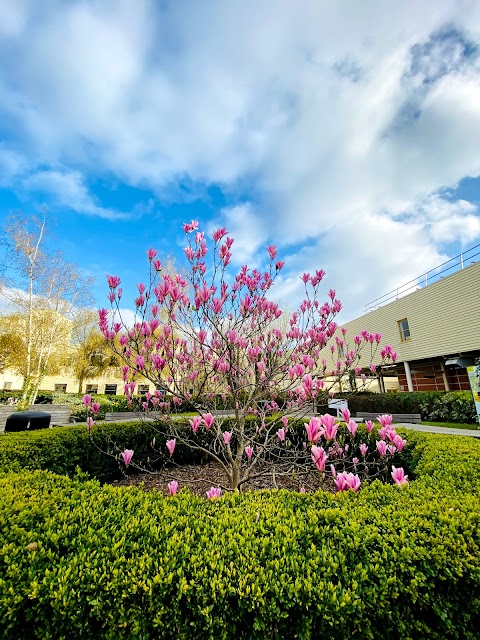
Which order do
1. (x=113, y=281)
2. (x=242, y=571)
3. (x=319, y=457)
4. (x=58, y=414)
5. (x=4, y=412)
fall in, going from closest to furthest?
(x=242, y=571) < (x=319, y=457) < (x=113, y=281) < (x=4, y=412) < (x=58, y=414)

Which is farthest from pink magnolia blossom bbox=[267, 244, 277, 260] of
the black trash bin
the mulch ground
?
the black trash bin

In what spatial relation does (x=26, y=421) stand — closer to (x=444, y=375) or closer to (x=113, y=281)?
(x=113, y=281)

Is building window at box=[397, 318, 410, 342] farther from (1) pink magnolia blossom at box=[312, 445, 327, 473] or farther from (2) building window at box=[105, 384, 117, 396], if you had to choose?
(2) building window at box=[105, 384, 117, 396]

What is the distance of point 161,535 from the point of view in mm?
1826

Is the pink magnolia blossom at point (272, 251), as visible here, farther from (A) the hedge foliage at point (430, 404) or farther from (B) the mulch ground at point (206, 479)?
(A) the hedge foliage at point (430, 404)

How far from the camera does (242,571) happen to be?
5.06 feet

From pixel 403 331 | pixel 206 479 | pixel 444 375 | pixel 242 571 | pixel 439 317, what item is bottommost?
pixel 206 479

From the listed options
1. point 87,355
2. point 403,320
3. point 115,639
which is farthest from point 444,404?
point 87,355

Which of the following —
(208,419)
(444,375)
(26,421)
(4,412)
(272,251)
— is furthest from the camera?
(444,375)

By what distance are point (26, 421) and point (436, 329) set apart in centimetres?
1979

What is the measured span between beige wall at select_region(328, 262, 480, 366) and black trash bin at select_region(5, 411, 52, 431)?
60.6ft

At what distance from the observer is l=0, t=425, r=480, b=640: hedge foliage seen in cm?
144

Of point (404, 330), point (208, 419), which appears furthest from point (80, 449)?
point (404, 330)

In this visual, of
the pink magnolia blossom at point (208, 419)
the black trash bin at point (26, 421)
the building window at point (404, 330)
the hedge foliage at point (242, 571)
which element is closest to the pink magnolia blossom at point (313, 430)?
the hedge foliage at point (242, 571)
